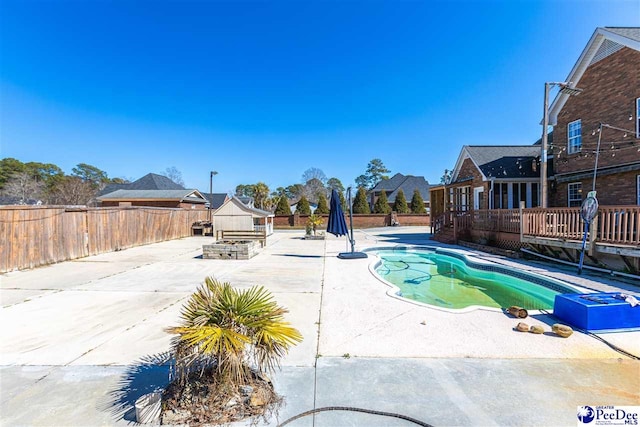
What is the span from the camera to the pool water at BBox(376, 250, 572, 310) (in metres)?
6.56

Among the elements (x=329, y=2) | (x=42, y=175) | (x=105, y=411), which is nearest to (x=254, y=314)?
(x=105, y=411)

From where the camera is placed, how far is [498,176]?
1525 centimetres

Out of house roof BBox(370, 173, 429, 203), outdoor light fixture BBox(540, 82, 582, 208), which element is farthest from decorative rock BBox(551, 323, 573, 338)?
house roof BBox(370, 173, 429, 203)

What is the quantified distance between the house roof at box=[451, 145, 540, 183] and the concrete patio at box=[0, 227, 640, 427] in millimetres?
10448

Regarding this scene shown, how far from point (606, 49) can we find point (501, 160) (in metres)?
6.05

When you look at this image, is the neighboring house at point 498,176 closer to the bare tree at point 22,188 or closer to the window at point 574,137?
the window at point 574,137

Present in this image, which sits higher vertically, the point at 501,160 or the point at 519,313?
the point at 501,160

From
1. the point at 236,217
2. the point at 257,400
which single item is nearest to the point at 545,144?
the point at 257,400

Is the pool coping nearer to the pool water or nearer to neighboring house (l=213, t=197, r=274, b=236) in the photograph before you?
the pool water

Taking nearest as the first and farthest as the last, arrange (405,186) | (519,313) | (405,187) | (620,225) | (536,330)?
(536,330) < (519,313) < (620,225) < (405,187) < (405,186)

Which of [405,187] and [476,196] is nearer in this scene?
[476,196]

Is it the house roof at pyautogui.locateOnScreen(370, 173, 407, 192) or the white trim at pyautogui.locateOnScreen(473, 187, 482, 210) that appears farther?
the house roof at pyautogui.locateOnScreen(370, 173, 407, 192)

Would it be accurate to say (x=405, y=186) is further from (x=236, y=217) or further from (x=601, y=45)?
(x=601, y=45)

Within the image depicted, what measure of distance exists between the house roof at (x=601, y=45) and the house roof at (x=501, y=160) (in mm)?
3280
